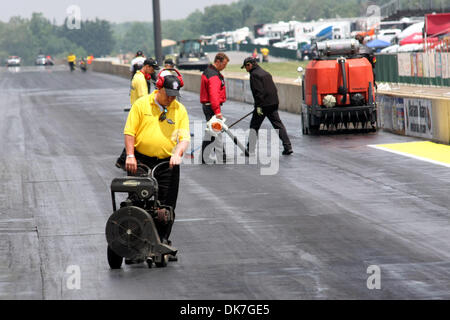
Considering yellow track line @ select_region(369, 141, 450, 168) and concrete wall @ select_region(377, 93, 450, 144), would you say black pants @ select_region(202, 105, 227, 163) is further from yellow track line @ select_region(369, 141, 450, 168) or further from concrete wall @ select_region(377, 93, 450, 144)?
concrete wall @ select_region(377, 93, 450, 144)

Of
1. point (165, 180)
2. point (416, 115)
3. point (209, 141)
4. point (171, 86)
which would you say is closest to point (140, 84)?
point (209, 141)

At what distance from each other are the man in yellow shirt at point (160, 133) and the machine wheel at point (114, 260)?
0.47 meters

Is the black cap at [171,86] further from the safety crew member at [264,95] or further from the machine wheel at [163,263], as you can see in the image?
the safety crew member at [264,95]

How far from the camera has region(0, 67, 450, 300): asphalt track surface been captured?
28.1 ft

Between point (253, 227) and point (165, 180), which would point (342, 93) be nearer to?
point (253, 227)

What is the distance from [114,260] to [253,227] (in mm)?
2661

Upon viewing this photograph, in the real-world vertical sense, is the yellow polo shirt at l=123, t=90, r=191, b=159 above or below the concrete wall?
above

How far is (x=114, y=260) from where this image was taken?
9.27 metres

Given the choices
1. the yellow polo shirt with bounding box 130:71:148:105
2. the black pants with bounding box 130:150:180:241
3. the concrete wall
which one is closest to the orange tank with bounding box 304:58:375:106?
the concrete wall

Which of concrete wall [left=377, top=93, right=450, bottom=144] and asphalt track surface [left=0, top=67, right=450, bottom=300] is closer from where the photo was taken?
asphalt track surface [left=0, top=67, right=450, bottom=300]

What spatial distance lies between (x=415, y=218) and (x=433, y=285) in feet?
11.7

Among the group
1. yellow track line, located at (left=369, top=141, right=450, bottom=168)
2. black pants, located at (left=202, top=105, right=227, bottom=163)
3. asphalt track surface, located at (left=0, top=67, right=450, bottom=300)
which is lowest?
asphalt track surface, located at (left=0, top=67, right=450, bottom=300)

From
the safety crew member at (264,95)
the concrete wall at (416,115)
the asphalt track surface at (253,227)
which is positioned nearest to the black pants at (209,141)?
the asphalt track surface at (253,227)

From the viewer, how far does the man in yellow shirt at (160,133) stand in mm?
9352
